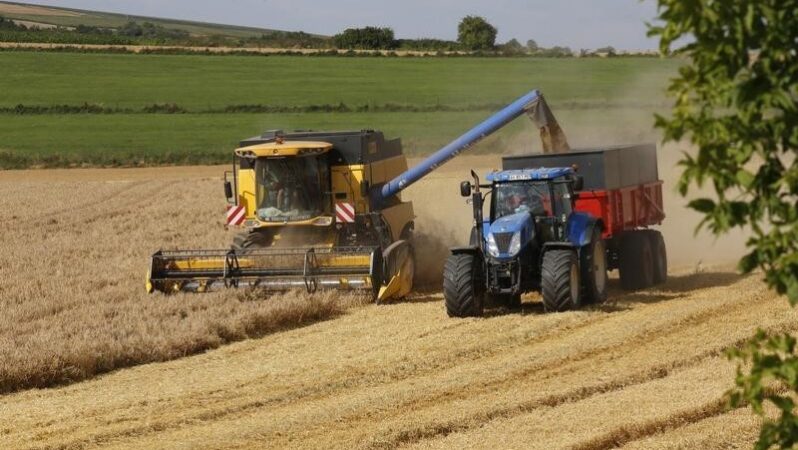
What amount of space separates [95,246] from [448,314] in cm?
1130

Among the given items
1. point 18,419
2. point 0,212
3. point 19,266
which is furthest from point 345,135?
point 0,212

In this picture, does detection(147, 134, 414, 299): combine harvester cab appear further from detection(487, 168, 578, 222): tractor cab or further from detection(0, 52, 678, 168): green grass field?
detection(0, 52, 678, 168): green grass field

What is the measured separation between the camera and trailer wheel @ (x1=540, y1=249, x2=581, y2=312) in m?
17.3

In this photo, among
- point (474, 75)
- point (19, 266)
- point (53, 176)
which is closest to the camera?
point (19, 266)

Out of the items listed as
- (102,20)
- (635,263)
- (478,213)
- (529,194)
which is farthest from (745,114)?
(102,20)

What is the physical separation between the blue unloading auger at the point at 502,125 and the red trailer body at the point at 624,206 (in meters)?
1.50

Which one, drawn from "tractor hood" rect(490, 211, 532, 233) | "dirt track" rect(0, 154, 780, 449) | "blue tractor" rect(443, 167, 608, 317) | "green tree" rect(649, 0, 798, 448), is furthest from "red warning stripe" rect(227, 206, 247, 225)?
"green tree" rect(649, 0, 798, 448)

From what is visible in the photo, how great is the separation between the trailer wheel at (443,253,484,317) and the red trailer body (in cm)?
239

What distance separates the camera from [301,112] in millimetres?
56062

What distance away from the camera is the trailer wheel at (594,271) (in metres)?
18.3

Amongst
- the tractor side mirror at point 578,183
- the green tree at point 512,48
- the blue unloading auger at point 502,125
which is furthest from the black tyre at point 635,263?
the green tree at point 512,48

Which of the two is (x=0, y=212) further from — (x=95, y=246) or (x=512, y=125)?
(x=512, y=125)

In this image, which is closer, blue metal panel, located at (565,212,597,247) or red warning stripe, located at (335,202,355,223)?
blue metal panel, located at (565,212,597,247)

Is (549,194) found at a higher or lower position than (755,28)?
lower
